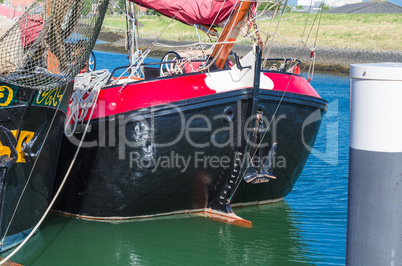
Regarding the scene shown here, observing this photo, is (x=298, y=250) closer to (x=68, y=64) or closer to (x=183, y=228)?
(x=183, y=228)

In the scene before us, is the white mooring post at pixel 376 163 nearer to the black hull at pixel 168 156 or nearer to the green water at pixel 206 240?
the green water at pixel 206 240

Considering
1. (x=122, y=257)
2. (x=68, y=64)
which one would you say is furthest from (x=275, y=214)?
(x=68, y=64)

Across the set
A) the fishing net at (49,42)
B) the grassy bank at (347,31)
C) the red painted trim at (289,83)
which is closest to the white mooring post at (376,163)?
the fishing net at (49,42)

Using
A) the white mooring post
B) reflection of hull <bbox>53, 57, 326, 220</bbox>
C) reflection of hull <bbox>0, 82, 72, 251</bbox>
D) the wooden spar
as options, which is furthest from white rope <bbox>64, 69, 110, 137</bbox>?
the white mooring post

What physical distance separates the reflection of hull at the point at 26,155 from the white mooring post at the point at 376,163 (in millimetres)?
4412

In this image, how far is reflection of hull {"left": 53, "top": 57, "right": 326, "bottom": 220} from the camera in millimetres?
7348

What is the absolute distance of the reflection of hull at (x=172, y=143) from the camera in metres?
7.35

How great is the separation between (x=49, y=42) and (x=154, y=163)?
7.14ft

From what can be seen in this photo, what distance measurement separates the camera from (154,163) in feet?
25.0

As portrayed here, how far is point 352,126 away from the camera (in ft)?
10.1

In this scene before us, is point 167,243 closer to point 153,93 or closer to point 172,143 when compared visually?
point 172,143

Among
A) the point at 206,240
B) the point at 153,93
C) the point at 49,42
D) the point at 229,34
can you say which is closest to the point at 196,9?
the point at 229,34

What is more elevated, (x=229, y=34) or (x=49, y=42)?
(x=229, y=34)

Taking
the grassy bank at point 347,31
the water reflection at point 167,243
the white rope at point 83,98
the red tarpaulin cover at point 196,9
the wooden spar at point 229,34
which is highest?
the grassy bank at point 347,31
